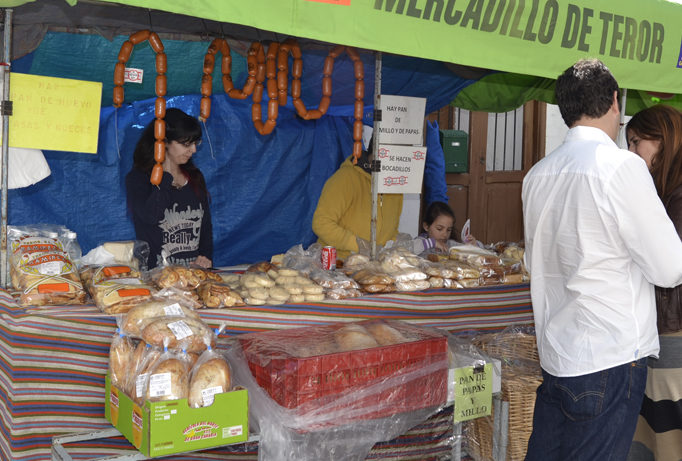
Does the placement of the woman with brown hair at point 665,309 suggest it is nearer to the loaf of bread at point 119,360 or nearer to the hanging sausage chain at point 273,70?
the hanging sausage chain at point 273,70

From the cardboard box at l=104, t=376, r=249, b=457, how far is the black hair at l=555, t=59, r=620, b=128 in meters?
1.52

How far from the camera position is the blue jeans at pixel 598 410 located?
2281mm

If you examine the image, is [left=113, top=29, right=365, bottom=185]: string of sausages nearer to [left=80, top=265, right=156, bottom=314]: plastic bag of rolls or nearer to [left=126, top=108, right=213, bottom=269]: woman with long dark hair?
[left=126, top=108, right=213, bottom=269]: woman with long dark hair

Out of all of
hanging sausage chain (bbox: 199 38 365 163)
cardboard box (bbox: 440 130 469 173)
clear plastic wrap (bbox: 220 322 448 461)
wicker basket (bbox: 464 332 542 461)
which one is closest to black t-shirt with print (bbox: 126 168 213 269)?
hanging sausage chain (bbox: 199 38 365 163)

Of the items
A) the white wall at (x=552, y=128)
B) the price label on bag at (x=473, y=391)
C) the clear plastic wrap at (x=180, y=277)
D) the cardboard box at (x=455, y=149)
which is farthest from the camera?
the white wall at (x=552, y=128)

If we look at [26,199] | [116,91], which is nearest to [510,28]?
[116,91]

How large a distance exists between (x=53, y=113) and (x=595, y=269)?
2.24 m

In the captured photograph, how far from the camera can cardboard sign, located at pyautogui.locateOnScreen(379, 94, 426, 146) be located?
3812mm

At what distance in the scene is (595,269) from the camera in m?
2.24

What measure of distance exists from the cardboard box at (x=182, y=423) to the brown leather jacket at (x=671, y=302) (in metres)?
1.65

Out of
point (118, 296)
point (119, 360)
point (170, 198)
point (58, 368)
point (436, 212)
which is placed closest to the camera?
point (119, 360)

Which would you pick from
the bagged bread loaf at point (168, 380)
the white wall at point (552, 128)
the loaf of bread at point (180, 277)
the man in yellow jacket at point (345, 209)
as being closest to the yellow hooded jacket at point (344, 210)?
the man in yellow jacket at point (345, 209)

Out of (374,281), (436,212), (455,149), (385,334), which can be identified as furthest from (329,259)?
(455,149)

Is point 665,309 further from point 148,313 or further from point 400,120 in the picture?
point 148,313
